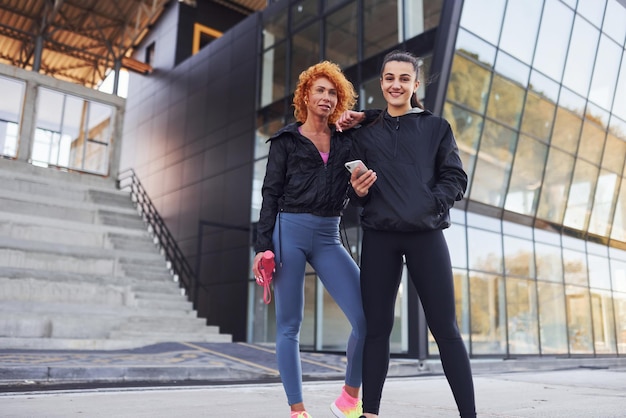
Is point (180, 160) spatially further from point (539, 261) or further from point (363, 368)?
point (363, 368)

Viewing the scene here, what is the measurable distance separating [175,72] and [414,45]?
13167 millimetres

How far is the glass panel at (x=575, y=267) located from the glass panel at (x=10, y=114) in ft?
63.1

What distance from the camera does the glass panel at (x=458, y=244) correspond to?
13750 mm

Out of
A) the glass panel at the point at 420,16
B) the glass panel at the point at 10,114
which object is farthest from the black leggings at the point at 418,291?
the glass panel at the point at 10,114

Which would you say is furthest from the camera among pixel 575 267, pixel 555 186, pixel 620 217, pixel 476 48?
pixel 620 217

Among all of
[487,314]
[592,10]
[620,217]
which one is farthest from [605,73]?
[487,314]

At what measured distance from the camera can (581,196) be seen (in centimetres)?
1766

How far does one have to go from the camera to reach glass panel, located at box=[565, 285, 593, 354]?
16.5 m

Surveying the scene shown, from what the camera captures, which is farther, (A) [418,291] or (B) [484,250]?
(B) [484,250]

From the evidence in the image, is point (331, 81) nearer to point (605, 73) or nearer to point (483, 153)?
point (483, 153)

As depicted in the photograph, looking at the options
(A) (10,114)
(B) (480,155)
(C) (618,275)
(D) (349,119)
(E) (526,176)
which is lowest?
(D) (349,119)

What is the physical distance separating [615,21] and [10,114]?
2104 cm

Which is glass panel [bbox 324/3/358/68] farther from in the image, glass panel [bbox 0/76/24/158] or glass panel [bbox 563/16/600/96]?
glass panel [bbox 0/76/24/158]

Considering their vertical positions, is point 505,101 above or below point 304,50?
below
